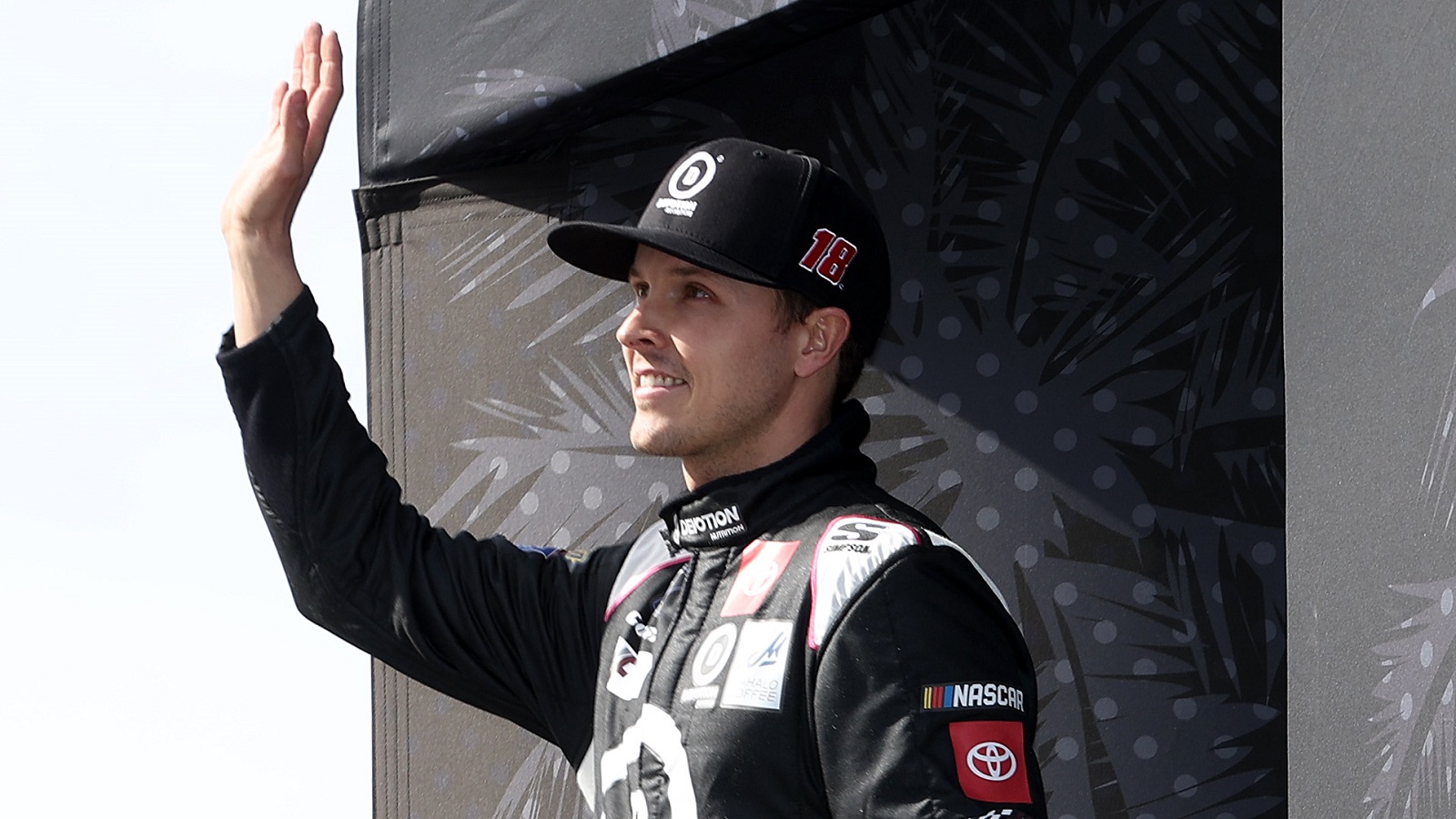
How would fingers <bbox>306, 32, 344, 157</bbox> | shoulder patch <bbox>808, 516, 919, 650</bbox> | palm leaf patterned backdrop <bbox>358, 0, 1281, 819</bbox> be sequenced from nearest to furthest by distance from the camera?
shoulder patch <bbox>808, 516, 919, 650</bbox>
fingers <bbox>306, 32, 344, 157</bbox>
palm leaf patterned backdrop <bbox>358, 0, 1281, 819</bbox>

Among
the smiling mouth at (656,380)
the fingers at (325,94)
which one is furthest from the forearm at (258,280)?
the smiling mouth at (656,380)

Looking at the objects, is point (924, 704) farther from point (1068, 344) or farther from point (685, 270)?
point (1068, 344)

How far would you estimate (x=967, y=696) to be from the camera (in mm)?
1466

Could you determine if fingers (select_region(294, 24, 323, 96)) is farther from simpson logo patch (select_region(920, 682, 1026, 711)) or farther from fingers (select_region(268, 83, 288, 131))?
simpson logo patch (select_region(920, 682, 1026, 711))

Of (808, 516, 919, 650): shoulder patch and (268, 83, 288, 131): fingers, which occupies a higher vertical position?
(268, 83, 288, 131): fingers

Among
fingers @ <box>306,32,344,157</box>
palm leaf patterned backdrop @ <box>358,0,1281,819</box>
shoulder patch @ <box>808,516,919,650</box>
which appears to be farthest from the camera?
palm leaf patterned backdrop @ <box>358,0,1281,819</box>

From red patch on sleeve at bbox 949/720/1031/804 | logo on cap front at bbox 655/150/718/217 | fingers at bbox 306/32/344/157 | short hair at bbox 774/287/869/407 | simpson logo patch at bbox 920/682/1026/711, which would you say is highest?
fingers at bbox 306/32/344/157

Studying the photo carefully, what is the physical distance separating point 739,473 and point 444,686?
43cm

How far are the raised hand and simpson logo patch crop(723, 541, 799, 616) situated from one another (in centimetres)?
56

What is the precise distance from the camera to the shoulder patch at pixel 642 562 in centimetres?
183

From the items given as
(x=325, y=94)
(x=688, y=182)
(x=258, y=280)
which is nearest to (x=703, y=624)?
(x=688, y=182)

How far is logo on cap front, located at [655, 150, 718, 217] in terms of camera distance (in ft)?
5.77

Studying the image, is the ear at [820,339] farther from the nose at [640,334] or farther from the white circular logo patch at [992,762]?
the white circular logo patch at [992,762]

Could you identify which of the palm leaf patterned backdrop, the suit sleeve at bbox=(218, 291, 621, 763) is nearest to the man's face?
the suit sleeve at bbox=(218, 291, 621, 763)
